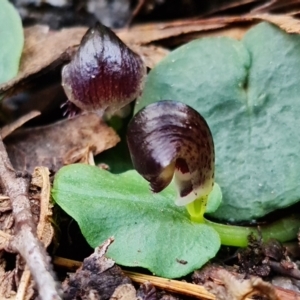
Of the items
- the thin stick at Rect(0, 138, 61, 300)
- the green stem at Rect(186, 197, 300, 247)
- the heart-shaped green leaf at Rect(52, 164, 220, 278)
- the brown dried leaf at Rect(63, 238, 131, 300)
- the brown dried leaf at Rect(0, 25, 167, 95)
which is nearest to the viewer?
the thin stick at Rect(0, 138, 61, 300)

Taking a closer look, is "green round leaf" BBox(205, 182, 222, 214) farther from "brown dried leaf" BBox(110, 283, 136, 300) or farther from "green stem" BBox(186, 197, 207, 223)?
"brown dried leaf" BBox(110, 283, 136, 300)

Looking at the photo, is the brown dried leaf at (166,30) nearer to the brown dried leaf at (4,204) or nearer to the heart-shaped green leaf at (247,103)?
the heart-shaped green leaf at (247,103)

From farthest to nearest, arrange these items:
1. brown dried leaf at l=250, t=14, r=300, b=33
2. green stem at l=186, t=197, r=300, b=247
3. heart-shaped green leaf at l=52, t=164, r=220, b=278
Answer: brown dried leaf at l=250, t=14, r=300, b=33
green stem at l=186, t=197, r=300, b=247
heart-shaped green leaf at l=52, t=164, r=220, b=278

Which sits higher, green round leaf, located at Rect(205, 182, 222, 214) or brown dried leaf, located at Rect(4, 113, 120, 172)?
brown dried leaf, located at Rect(4, 113, 120, 172)

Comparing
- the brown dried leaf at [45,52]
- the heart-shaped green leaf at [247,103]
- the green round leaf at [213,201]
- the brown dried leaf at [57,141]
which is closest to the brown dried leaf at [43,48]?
the brown dried leaf at [45,52]

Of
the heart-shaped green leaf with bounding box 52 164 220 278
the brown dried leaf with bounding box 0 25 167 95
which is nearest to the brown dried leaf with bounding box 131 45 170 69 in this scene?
the brown dried leaf with bounding box 0 25 167 95

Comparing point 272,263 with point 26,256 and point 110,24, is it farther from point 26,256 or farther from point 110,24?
point 110,24

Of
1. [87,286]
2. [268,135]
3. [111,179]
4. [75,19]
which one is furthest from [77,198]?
[75,19]
